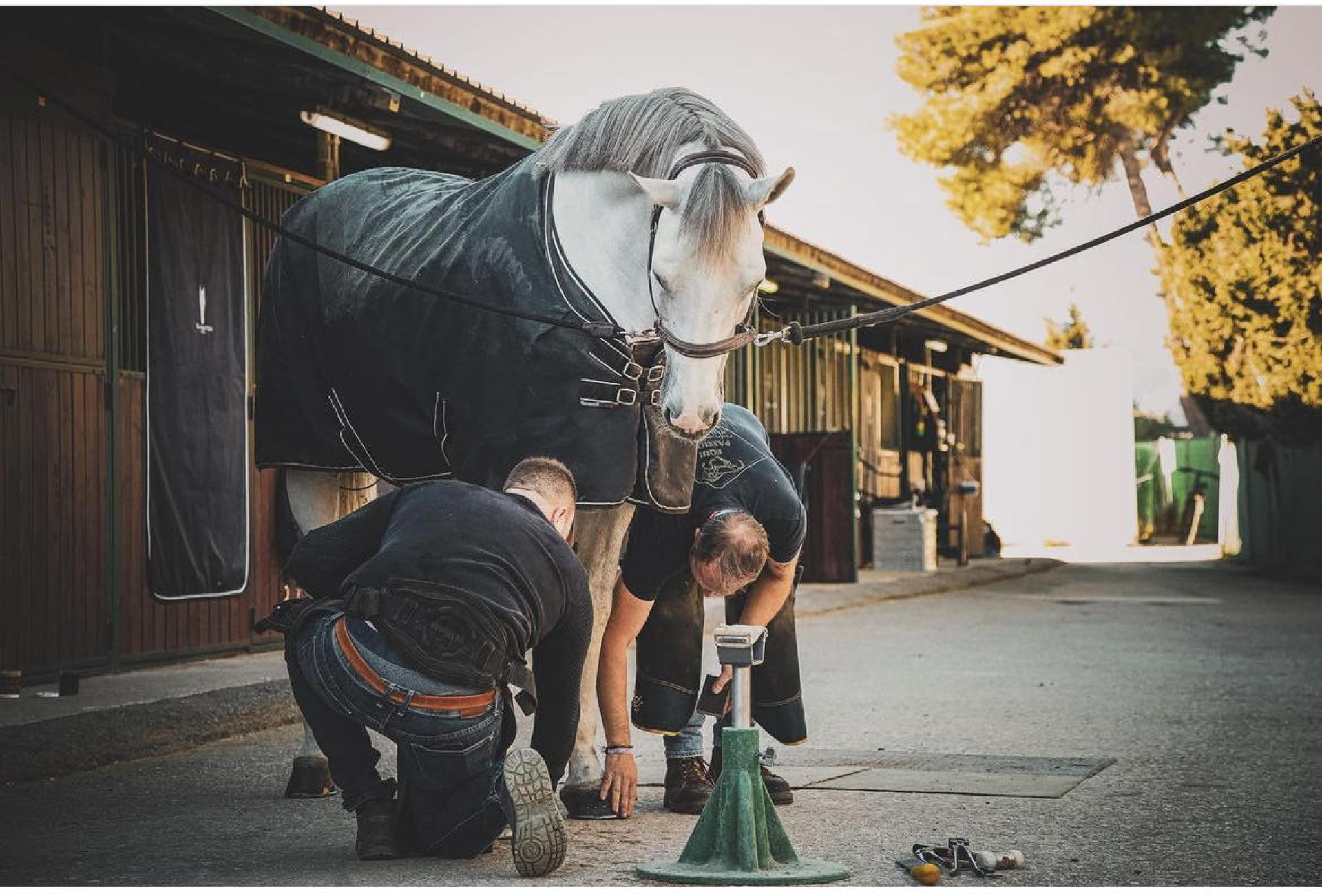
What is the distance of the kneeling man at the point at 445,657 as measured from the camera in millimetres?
4008

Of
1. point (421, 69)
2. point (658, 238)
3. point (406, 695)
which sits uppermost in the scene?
point (421, 69)

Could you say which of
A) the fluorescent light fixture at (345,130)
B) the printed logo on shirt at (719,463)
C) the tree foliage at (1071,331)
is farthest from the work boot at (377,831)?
the tree foliage at (1071,331)

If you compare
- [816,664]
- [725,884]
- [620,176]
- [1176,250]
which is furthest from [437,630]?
[1176,250]

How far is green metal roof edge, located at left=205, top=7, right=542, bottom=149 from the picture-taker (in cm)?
693

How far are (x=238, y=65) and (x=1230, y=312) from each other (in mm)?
13670

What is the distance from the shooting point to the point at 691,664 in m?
5.38

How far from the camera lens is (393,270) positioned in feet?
17.3

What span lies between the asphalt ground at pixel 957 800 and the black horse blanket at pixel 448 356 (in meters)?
1.15

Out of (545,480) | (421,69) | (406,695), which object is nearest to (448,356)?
(545,480)

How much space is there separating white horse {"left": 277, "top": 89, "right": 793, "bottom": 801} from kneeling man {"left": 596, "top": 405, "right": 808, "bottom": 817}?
0.46 feet

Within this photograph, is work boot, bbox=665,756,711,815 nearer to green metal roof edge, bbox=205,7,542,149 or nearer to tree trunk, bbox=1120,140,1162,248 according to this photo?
green metal roof edge, bbox=205,7,542,149

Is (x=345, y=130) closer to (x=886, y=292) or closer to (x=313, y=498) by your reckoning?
(x=313, y=498)

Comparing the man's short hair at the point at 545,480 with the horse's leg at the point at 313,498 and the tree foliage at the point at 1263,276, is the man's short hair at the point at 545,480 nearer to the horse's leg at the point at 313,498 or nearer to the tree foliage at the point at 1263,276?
the horse's leg at the point at 313,498

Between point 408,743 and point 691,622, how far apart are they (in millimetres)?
1572
